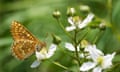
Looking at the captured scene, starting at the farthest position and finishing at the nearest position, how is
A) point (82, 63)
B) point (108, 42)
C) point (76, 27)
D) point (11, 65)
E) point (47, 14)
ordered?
point (47, 14) < point (11, 65) < point (108, 42) < point (76, 27) < point (82, 63)

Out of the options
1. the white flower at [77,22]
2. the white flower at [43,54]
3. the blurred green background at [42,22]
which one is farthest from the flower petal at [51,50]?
the blurred green background at [42,22]

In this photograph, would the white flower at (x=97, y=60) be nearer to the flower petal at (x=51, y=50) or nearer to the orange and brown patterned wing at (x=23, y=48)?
the flower petal at (x=51, y=50)

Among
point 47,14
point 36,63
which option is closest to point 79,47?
point 36,63

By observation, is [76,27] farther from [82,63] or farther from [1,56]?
[1,56]

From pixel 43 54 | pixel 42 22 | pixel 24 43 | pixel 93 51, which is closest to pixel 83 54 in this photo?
pixel 93 51

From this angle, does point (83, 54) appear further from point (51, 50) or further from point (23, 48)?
point (23, 48)

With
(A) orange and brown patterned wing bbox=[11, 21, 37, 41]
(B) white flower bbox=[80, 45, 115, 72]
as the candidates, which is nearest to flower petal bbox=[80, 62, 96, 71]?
(B) white flower bbox=[80, 45, 115, 72]
